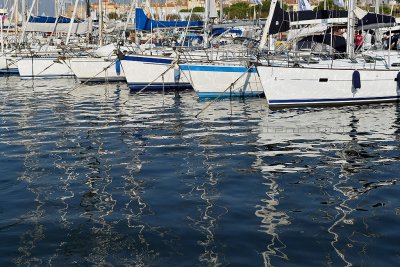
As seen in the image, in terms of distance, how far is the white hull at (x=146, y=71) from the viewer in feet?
101

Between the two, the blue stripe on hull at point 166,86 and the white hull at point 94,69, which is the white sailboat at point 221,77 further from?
the white hull at point 94,69

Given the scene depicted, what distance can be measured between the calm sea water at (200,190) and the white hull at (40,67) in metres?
19.5

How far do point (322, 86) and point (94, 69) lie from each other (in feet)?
56.4

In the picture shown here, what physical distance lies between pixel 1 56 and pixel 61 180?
3566 centimetres

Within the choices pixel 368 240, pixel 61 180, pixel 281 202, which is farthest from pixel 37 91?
pixel 368 240

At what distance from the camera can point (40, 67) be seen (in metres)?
40.0

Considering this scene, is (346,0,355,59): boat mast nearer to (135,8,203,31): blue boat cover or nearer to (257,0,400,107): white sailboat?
(257,0,400,107): white sailboat

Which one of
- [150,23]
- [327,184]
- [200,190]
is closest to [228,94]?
[150,23]

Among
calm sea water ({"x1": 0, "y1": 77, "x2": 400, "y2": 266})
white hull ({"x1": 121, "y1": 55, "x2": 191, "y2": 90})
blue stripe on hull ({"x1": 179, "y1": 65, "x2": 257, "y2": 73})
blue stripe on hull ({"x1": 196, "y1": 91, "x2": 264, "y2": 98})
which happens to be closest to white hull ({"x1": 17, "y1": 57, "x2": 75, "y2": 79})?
white hull ({"x1": 121, "y1": 55, "x2": 191, "y2": 90})

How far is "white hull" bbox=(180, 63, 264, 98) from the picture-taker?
87.0ft

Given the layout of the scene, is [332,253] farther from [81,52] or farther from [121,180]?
[81,52]

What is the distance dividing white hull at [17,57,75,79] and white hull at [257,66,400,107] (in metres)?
20.0

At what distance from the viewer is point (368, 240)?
8.34m

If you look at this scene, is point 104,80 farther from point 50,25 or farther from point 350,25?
point 350,25
